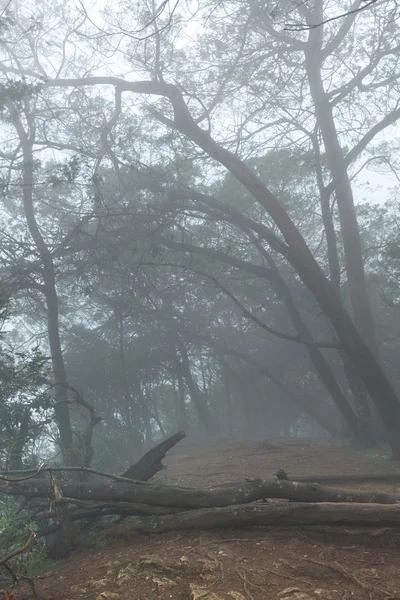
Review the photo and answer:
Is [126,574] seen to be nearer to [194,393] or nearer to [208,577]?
[208,577]

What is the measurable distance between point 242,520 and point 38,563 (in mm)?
1990

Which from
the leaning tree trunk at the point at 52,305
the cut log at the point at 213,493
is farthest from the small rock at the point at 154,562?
the leaning tree trunk at the point at 52,305

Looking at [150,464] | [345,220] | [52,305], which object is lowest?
[150,464]

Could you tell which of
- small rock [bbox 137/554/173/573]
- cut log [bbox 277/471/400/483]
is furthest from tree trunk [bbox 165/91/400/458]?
small rock [bbox 137/554/173/573]

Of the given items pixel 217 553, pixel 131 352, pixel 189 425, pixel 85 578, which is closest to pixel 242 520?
pixel 217 553

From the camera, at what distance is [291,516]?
489cm

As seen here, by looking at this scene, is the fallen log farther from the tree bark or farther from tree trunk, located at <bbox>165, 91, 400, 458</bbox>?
tree trunk, located at <bbox>165, 91, 400, 458</bbox>

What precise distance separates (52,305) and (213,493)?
8.12 meters

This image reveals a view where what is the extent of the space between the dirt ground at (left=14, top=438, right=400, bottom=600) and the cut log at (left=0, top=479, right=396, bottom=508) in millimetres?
311

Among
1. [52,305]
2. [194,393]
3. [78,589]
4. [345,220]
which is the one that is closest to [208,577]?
[78,589]

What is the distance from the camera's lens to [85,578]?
4.57 m

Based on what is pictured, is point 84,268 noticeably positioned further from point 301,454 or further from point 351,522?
point 351,522

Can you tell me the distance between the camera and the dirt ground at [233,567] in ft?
12.8

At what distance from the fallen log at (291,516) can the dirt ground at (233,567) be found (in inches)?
2.9
